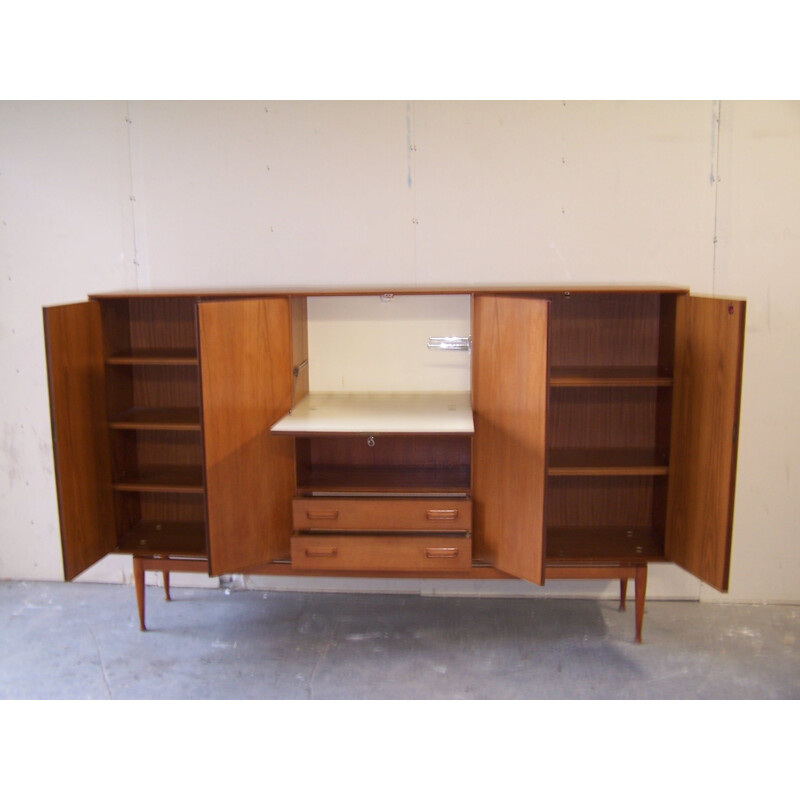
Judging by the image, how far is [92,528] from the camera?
313 cm

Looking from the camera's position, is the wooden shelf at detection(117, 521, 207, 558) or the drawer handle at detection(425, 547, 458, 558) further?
the wooden shelf at detection(117, 521, 207, 558)

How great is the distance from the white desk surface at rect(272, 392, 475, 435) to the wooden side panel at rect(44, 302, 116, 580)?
0.84 m

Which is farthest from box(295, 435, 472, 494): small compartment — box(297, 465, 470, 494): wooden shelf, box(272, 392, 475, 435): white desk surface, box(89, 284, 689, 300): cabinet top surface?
box(89, 284, 689, 300): cabinet top surface

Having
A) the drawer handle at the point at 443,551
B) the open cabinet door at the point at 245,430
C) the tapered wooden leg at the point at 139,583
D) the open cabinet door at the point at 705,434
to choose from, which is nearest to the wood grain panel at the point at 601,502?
the open cabinet door at the point at 705,434

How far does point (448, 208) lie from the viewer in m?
3.34

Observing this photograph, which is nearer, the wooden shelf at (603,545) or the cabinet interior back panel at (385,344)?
the wooden shelf at (603,545)

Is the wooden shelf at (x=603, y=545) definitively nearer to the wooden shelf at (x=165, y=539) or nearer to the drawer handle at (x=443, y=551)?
the drawer handle at (x=443, y=551)

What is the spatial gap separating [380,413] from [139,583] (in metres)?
1.33

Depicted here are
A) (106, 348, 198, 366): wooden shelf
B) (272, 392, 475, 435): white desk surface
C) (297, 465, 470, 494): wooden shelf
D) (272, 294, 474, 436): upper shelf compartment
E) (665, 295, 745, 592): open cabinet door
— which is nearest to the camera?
(665, 295, 745, 592): open cabinet door

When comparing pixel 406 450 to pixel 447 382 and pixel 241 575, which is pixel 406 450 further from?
pixel 241 575

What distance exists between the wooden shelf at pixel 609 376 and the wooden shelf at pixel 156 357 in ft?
4.87

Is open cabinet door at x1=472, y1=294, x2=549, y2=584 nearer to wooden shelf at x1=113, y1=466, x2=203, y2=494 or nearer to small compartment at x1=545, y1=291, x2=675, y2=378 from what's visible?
small compartment at x1=545, y1=291, x2=675, y2=378

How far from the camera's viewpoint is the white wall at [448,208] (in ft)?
10.6

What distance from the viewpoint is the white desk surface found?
277cm
